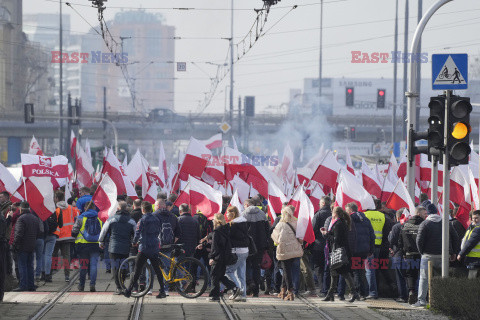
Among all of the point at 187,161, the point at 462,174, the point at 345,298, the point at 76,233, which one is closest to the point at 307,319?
the point at 345,298

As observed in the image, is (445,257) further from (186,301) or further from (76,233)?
(76,233)

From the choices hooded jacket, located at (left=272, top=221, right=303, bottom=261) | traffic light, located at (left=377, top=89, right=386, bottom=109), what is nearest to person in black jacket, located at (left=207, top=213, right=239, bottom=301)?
hooded jacket, located at (left=272, top=221, right=303, bottom=261)

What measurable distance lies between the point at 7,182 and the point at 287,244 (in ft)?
29.9

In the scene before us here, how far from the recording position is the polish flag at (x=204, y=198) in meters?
19.9

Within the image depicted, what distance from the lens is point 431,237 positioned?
650 inches

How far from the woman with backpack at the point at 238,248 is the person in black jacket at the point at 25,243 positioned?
3.63 m

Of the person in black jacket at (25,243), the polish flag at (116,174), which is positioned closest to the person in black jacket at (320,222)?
the person in black jacket at (25,243)

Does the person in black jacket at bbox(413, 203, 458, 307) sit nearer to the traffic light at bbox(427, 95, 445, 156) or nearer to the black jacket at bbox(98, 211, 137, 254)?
the traffic light at bbox(427, 95, 445, 156)

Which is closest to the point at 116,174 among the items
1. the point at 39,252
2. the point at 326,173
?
the point at 39,252

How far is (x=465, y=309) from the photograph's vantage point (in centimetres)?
1409

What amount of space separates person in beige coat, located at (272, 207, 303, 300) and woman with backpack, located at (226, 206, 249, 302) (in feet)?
1.95

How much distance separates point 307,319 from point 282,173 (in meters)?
16.9

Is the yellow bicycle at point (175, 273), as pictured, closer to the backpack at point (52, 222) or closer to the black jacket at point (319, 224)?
the black jacket at point (319, 224)

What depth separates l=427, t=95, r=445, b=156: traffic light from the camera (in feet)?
50.9
